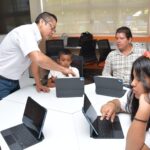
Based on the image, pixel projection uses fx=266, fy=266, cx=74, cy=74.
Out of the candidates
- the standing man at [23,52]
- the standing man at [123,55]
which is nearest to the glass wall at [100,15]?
the standing man at [123,55]

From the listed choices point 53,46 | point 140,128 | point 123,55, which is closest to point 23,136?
point 140,128

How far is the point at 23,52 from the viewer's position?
2.30 metres

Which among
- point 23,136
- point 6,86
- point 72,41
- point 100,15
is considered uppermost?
point 100,15

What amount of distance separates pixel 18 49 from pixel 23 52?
0.46 feet

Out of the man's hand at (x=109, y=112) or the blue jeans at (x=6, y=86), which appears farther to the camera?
the blue jeans at (x=6, y=86)

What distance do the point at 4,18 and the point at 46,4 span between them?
0.99 m

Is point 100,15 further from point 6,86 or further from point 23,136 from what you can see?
point 23,136

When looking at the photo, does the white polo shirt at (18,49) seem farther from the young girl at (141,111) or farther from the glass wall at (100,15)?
the glass wall at (100,15)

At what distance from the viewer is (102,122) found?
1.83m

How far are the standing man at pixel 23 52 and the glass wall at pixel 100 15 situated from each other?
3209 mm

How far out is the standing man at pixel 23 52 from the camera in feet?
7.46

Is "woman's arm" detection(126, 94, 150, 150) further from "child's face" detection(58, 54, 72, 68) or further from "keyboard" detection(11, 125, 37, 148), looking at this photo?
"child's face" detection(58, 54, 72, 68)

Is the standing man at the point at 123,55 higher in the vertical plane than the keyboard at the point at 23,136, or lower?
higher

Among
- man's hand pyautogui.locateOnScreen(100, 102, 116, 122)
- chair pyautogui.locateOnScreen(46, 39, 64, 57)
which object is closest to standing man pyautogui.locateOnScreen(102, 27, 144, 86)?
man's hand pyautogui.locateOnScreen(100, 102, 116, 122)
